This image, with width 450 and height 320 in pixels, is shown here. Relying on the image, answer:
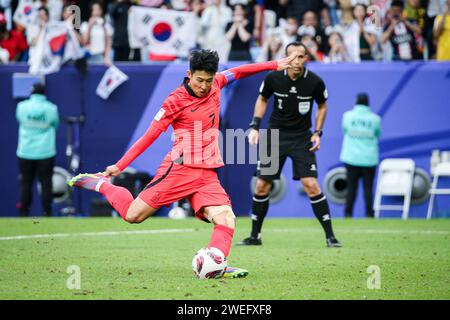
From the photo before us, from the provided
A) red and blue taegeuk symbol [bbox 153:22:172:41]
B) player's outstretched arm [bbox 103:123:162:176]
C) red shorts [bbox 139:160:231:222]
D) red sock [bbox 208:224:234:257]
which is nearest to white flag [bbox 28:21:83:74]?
red and blue taegeuk symbol [bbox 153:22:172:41]

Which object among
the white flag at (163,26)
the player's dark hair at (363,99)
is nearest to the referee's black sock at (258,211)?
the player's dark hair at (363,99)

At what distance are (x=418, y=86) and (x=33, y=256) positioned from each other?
11767 mm

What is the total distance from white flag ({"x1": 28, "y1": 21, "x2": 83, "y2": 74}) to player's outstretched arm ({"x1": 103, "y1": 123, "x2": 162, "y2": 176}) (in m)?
12.1

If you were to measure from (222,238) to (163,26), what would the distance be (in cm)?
1244

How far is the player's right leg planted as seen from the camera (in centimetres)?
998

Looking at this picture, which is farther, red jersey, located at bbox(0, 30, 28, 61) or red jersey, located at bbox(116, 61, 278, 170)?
red jersey, located at bbox(0, 30, 28, 61)

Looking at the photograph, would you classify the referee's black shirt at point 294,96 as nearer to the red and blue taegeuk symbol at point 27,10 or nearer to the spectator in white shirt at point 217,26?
the spectator in white shirt at point 217,26

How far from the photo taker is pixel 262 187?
1358cm

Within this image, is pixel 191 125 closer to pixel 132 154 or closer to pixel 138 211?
pixel 132 154

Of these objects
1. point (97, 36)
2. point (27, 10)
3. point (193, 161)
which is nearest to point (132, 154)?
point (193, 161)

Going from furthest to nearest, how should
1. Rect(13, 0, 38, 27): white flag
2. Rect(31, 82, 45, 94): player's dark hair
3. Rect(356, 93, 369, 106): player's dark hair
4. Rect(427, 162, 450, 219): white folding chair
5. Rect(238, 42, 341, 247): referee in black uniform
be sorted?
1. Rect(13, 0, 38, 27): white flag
2. Rect(427, 162, 450, 219): white folding chair
3. Rect(356, 93, 369, 106): player's dark hair
4. Rect(31, 82, 45, 94): player's dark hair
5. Rect(238, 42, 341, 247): referee in black uniform

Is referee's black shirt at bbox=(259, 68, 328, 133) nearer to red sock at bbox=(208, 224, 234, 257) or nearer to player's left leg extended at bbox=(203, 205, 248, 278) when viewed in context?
player's left leg extended at bbox=(203, 205, 248, 278)

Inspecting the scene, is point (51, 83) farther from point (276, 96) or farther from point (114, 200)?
point (114, 200)
